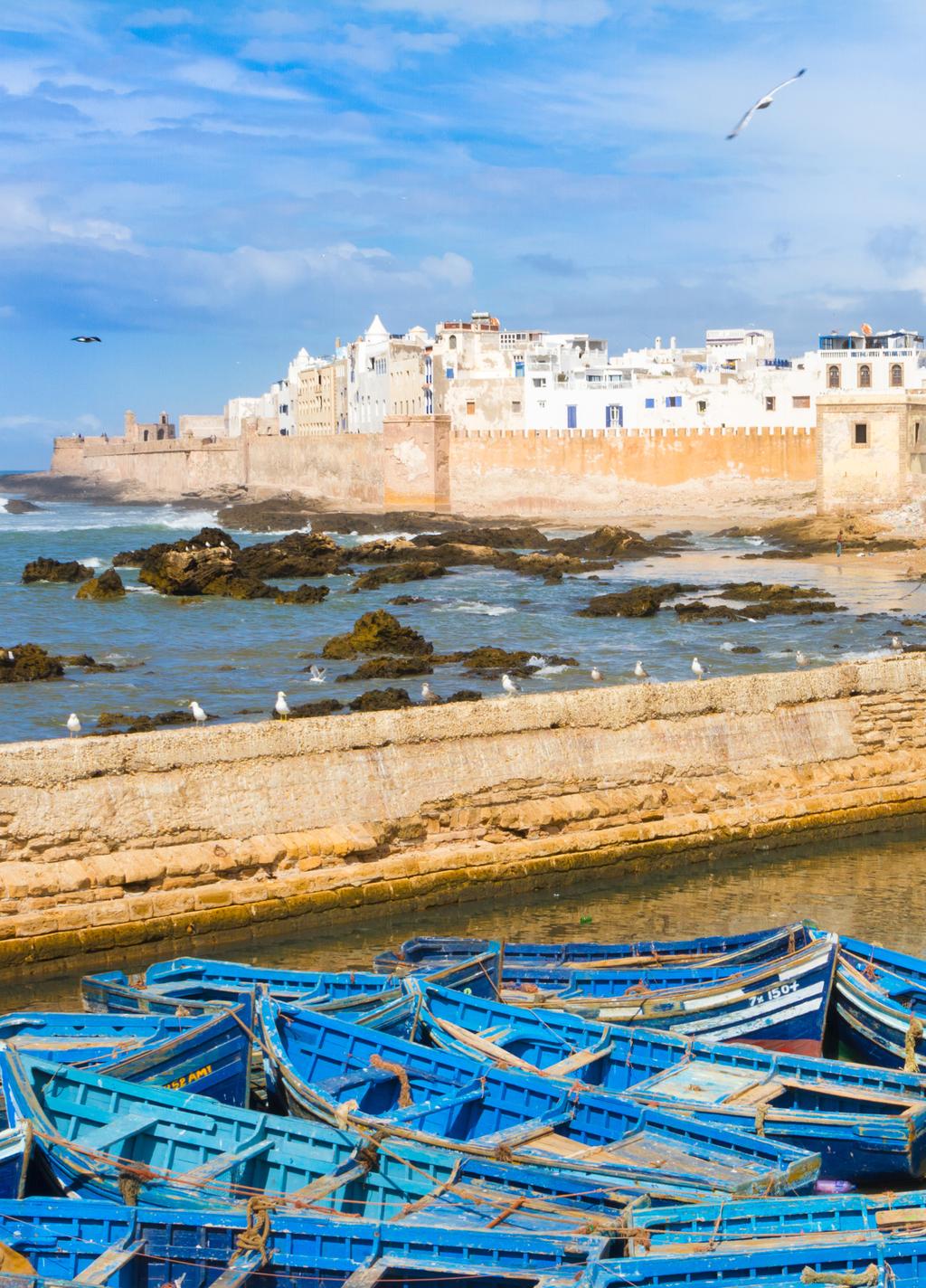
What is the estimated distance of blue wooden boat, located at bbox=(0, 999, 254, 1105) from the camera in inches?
280

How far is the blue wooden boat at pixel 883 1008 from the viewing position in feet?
26.0

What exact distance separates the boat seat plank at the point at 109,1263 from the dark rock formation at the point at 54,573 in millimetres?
34219

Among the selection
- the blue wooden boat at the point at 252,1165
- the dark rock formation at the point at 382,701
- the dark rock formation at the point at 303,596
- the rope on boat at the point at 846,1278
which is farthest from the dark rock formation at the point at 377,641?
the rope on boat at the point at 846,1278

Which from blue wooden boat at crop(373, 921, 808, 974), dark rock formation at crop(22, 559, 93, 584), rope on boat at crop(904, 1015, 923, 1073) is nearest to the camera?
rope on boat at crop(904, 1015, 923, 1073)

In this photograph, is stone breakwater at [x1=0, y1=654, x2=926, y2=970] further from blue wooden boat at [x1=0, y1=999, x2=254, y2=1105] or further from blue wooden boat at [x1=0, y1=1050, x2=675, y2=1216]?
blue wooden boat at [x1=0, y1=1050, x2=675, y2=1216]

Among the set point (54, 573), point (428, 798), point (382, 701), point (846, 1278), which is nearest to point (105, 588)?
point (54, 573)

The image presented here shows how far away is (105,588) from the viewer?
33812 millimetres

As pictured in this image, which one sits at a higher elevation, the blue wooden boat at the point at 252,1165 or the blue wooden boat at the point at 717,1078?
the blue wooden boat at the point at 252,1165

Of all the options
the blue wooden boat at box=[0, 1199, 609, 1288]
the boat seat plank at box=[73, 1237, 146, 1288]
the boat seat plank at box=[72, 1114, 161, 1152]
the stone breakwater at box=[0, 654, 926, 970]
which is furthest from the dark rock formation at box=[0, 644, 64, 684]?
the boat seat plank at box=[73, 1237, 146, 1288]

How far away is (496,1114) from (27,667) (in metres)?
16.4

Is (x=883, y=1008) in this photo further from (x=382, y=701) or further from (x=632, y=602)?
(x=632, y=602)

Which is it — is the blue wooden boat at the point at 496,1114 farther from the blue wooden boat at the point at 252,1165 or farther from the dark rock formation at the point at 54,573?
the dark rock formation at the point at 54,573

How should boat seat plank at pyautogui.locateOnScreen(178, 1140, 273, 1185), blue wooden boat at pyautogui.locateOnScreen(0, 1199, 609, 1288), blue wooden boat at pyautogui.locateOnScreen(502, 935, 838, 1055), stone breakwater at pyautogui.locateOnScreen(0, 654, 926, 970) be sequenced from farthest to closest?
1. stone breakwater at pyautogui.locateOnScreen(0, 654, 926, 970)
2. blue wooden boat at pyautogui.locateOnScreen(502, 935, 838, 1055)
3. boat seat plank at pyautogui.locateOnScreen(178, 1140, 273, 1185)
4. blue wooden boat at pyautogui.locateOnScreen(0, 1199, 609, 1288)

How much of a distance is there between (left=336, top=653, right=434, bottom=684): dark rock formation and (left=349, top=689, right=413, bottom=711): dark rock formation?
307cm
